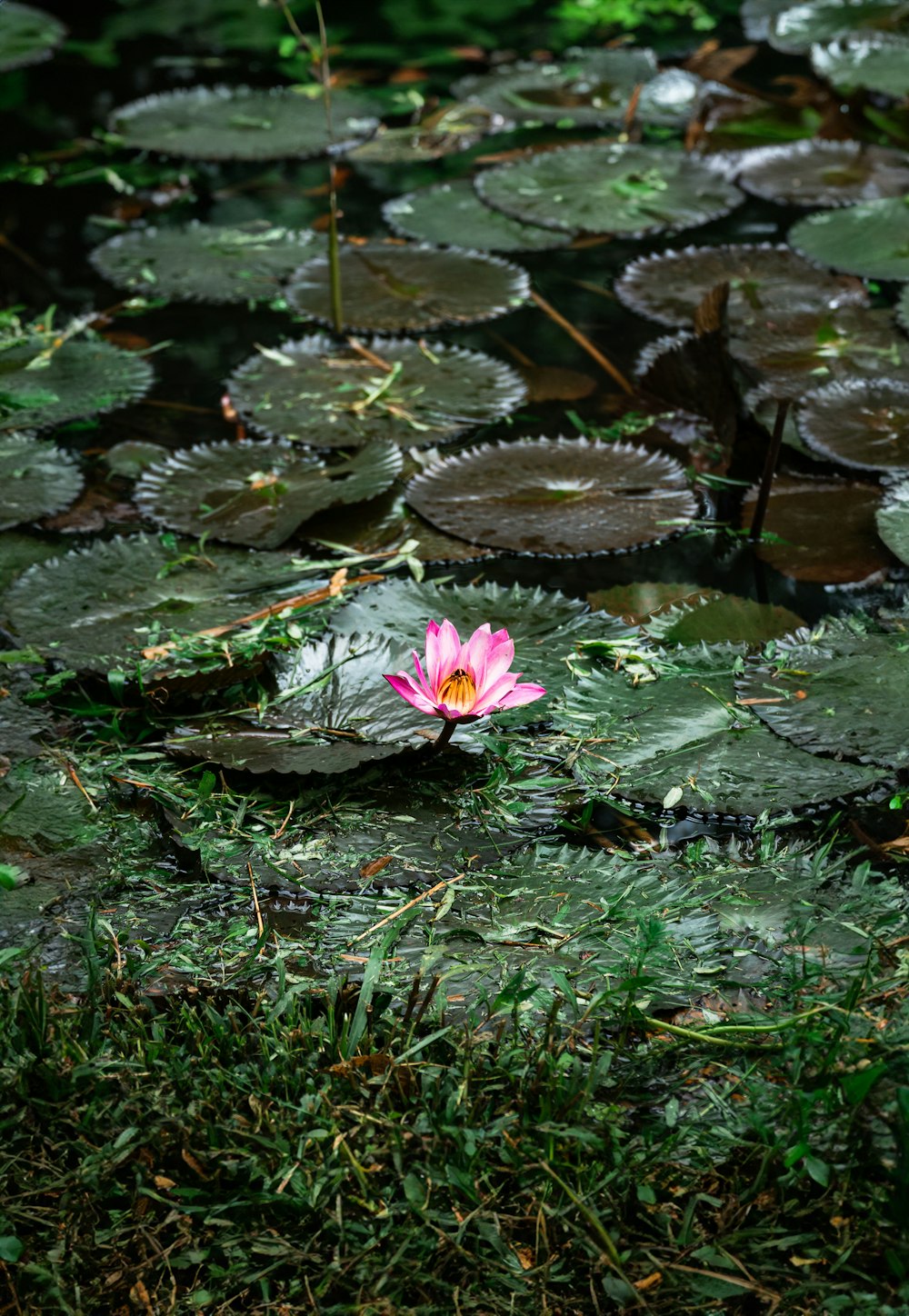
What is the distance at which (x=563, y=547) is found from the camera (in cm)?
212

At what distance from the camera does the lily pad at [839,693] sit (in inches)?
63.4

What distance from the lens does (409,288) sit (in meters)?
2.97

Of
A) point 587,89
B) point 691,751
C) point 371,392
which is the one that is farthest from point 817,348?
point 587,89

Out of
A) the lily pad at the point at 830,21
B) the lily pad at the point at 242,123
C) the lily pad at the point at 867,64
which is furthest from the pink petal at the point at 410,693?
the lily pad at the point at 830,21

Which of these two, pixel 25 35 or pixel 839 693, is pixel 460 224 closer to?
pixel 839 693

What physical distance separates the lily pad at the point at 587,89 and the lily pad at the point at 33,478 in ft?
7.06

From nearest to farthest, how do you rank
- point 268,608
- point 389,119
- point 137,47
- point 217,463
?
point 268,608 → point 217,463 → point 389,119 → point 137,47

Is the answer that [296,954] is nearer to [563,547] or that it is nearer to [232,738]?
[232,738]

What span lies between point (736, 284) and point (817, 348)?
0.34 meters

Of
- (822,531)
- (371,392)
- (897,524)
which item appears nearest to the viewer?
(897,524)

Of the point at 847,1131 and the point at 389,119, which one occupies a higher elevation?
the point at 389,119

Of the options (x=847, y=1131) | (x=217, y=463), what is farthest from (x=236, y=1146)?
(x=217, y=463)

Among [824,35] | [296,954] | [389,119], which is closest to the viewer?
[296,954]

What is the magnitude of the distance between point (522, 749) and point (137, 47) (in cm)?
397
